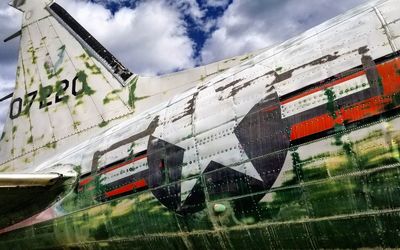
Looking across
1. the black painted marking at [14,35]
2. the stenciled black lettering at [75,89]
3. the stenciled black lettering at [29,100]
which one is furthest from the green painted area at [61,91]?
the black painted marking at [14,35]

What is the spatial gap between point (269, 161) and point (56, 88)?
7.70 meters

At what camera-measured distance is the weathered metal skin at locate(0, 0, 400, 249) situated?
4.70 metres

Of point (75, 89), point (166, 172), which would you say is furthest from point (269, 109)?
point (75, 89)

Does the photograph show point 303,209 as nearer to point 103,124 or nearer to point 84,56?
point 103,124

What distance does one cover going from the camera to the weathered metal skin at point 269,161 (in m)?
4.70

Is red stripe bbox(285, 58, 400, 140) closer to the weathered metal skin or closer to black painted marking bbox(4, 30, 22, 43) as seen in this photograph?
the weathered metal skin

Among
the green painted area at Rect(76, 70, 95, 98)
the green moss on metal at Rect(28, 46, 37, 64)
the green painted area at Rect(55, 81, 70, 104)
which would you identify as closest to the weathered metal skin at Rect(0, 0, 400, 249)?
the green painted area at Rect(76, 70, 95, 98)

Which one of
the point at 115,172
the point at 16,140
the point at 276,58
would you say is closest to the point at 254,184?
the point at 276,58

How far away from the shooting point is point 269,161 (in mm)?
5473

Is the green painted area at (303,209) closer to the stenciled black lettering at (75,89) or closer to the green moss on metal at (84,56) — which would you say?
the stenciled black lettering at (75,89)

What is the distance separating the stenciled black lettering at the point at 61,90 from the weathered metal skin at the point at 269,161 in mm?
3513

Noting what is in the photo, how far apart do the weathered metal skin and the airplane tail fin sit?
2434 millimetres

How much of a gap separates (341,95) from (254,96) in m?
1.40

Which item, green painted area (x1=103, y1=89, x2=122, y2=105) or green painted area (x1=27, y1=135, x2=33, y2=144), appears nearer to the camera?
green painted area (x1=103, y1=89, x2=122, y2=105)
